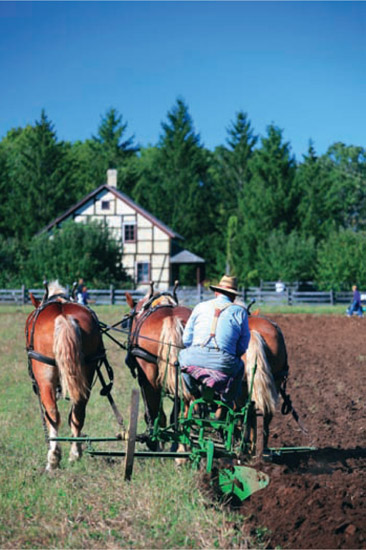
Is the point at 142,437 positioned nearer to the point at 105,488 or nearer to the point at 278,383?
the point at 105,488

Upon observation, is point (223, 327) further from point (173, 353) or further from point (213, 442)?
point (173, 353)

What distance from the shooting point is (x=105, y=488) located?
5.96 meters

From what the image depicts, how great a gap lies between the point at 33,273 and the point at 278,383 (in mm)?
36690

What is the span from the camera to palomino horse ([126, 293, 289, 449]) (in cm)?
744

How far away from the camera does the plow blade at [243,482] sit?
18.5ft

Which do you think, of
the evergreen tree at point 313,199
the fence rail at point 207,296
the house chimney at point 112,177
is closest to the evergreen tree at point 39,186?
the house chimney at point 112,177

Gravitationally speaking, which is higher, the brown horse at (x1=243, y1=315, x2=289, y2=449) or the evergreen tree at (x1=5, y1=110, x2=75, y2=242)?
the evergreen tree at (x1=5, y1=110, x2=75, y2=242)

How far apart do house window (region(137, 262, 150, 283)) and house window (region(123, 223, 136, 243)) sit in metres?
1.76

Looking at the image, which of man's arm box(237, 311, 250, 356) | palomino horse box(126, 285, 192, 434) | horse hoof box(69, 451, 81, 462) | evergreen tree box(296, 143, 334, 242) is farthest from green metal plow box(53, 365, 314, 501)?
evergreen tree box(296, 143, 334, 242)

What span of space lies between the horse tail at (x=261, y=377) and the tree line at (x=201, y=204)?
3470 cm

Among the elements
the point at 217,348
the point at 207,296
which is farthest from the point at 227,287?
the point at 207,296

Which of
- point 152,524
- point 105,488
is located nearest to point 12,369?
point 105,488

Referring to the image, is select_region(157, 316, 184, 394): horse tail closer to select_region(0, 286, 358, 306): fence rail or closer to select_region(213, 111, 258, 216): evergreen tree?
select_region(0, 286, 358, 306): fence rail

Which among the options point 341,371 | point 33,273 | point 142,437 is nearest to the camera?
point 142,437
